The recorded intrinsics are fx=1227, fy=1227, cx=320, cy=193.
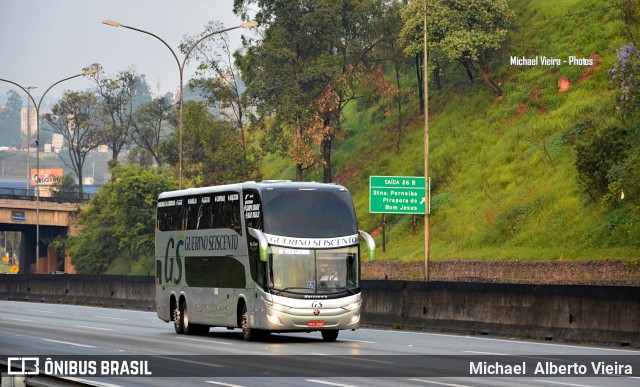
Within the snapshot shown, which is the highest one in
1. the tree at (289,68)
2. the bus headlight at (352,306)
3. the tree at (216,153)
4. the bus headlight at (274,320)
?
the tree at (289,68)

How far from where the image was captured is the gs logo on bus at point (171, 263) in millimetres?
33625

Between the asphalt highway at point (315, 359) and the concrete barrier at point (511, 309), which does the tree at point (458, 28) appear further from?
the asphalt highway at point (315, 359)

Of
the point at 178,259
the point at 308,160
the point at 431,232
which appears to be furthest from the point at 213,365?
the point at 308,160

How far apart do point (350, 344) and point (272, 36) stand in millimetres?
58783

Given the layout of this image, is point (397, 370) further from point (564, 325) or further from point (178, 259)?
point (178, 259)

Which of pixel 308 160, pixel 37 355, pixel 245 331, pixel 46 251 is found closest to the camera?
pixel 37 355

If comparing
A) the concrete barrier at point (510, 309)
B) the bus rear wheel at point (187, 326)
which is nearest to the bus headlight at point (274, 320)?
the bus rear wheel at point (187, 326)

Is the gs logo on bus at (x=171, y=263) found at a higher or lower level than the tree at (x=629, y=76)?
lower

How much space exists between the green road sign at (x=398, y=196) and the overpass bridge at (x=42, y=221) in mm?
47561

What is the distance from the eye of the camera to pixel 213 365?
21.8 m

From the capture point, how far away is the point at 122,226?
9744cm

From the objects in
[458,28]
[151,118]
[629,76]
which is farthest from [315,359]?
[151,118]

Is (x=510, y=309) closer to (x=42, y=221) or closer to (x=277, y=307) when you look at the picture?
(x=277, y=307)

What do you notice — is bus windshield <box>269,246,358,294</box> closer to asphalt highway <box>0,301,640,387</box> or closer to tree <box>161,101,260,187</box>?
asphalt highway <box>0,301,640,387</box>
